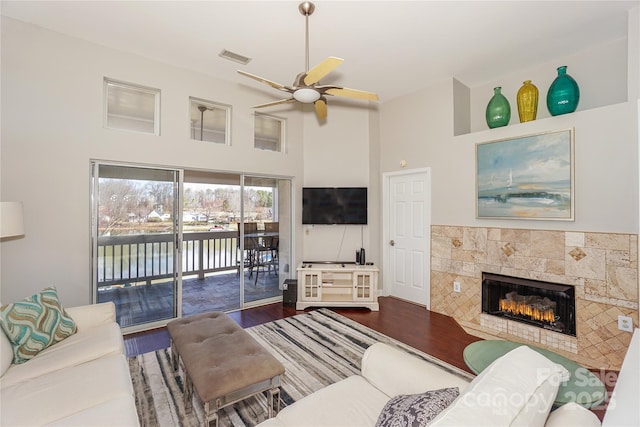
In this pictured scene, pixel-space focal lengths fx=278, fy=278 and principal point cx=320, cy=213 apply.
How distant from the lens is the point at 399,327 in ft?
11.6

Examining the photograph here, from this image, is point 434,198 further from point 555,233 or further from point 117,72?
point 117,72

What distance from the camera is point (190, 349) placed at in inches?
79.2

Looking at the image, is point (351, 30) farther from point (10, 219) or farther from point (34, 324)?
point (34, 324)

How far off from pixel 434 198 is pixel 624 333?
235 centimetres

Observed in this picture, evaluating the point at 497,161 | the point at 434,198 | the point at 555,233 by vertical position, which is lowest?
the point at 555,233

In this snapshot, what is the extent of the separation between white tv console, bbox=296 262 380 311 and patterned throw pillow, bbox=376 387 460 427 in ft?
9.77

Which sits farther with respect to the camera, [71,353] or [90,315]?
[90,315]

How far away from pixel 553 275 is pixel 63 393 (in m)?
4.29

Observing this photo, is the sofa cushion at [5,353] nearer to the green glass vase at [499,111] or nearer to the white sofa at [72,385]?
the white sofa at [72,385]

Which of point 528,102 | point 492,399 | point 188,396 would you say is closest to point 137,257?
point 188,396

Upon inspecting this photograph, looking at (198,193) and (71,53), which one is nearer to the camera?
(71,53)

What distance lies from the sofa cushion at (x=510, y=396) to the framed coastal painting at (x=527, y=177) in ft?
8.81

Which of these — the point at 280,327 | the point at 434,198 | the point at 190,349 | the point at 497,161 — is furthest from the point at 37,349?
the point at 497,161

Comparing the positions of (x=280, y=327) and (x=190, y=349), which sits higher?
(x=190, y=349)
